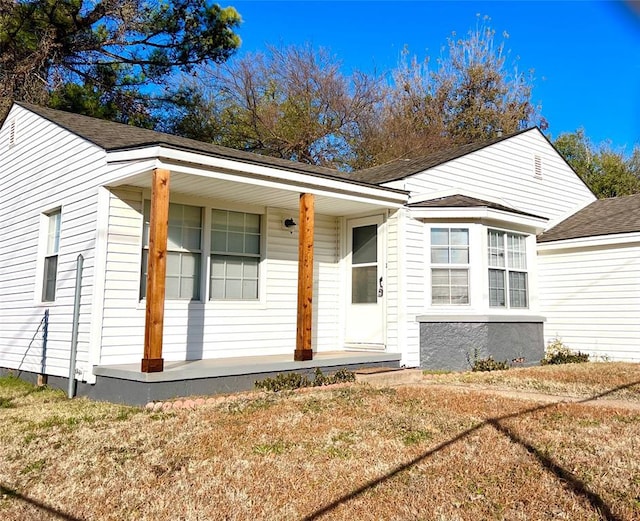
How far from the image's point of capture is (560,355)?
1080 cm

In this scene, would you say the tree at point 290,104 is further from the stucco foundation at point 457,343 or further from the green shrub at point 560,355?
the stucco foundation at point 457,343

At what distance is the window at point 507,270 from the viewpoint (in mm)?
10188

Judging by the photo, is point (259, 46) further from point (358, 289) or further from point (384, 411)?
point (384, 411)

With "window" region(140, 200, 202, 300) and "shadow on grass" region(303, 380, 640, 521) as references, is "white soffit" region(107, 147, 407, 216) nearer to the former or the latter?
"window" region(140, 200, 202, 300)

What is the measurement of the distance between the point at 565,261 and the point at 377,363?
5.18m

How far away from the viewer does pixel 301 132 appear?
24.1 meters

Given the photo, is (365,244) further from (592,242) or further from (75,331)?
(75,331)

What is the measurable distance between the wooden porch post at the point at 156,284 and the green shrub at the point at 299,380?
1332 mm

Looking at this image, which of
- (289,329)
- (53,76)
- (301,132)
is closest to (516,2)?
(289,329)

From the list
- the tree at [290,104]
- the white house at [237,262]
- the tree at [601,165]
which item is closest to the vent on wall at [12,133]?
the white house at [237,262]

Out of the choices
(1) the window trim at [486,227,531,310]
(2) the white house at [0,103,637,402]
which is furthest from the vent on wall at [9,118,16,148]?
(1) the window trim at [486,227,531,310]

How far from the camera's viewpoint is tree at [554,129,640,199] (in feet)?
89.4

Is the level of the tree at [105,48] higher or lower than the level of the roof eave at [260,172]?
higher

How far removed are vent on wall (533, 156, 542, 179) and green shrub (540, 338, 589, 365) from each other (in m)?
3.67
